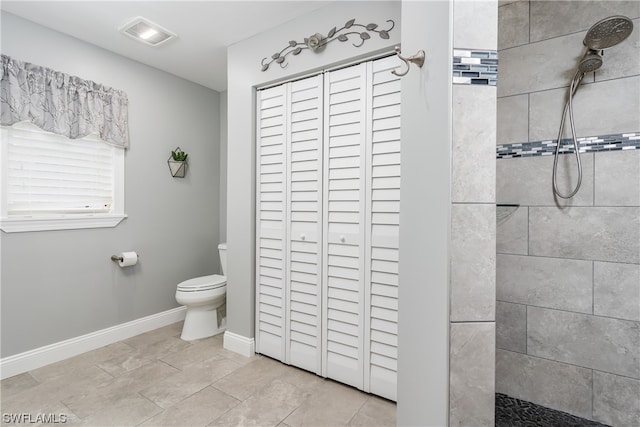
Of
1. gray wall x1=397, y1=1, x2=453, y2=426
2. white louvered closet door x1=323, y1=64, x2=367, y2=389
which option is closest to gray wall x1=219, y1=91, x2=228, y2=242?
white louvered closet door x1=323, y1=64, x2=367, y2=389

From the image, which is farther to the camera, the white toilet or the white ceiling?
the white toilet

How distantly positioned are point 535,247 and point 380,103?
1209 millimetres

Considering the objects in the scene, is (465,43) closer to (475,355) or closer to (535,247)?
(475,355)

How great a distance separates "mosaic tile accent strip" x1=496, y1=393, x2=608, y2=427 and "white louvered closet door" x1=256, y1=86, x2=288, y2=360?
1382 mm

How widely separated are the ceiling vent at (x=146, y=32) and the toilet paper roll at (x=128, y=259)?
1712 millimetres

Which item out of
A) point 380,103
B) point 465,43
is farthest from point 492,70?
point 380,103

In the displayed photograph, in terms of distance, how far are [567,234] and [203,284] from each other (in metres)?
2.59

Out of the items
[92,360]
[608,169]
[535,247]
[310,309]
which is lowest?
[92,360]

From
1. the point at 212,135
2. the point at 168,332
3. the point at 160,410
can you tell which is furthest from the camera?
the point at 212,135

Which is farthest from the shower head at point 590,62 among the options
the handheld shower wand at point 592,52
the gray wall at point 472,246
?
the gray wall at point 472,246

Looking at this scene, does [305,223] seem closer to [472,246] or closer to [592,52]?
[472,246]

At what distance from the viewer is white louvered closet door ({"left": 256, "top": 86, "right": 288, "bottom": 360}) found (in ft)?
7.35

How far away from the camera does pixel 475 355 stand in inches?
40.6

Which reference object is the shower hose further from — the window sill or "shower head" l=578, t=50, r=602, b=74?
the window sill
